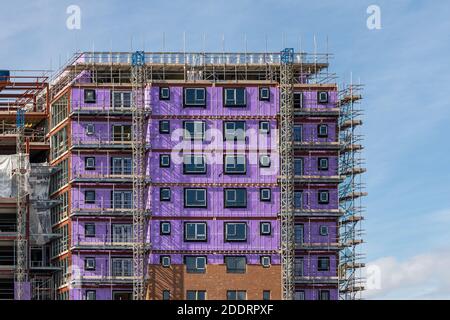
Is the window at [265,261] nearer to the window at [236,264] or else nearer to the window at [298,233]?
the window at [236,264]

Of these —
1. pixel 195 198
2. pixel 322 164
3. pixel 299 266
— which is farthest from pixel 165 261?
pixel 322 164

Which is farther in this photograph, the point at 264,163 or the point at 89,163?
the point at 89,163

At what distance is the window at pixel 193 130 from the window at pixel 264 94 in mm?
8151

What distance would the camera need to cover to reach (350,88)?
15812 cm

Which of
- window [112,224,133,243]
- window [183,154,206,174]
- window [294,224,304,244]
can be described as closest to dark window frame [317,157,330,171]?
window [294,224,304,244]

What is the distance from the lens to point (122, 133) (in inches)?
6033

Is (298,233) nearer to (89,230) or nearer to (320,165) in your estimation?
(320,165)

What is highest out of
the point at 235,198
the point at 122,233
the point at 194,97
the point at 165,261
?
the point at 194,97

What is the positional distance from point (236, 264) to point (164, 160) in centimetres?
1574

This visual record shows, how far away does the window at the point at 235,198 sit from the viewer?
149875 mm

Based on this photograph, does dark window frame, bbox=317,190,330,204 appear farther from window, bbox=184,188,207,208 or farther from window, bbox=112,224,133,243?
window, bbox=112,224,133,243

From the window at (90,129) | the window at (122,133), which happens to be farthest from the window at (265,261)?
the window at (90,129)

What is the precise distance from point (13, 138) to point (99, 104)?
61.8 feet

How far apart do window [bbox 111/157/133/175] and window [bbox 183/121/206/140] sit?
814cm
